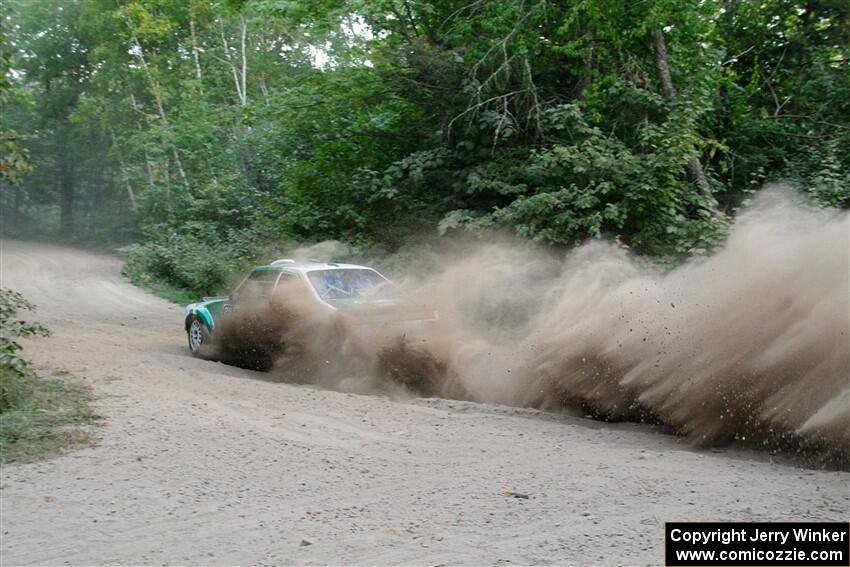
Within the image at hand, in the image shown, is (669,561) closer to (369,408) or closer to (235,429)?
(235,429)

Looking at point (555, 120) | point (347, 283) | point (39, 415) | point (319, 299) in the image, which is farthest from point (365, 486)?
point (555, 120)

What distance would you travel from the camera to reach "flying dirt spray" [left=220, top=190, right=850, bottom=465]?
7.62m

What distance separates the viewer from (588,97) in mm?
16375

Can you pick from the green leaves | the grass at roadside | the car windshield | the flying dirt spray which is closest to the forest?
the green leaves

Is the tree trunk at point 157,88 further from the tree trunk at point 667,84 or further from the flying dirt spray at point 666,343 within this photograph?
the flying dirt spray at point 666,343

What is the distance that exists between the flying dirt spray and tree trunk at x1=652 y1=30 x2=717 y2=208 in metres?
2.62

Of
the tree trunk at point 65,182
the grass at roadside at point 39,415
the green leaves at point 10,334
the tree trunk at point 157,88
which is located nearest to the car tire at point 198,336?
the grass at roadside at point 39,415

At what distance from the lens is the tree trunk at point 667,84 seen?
617 inches

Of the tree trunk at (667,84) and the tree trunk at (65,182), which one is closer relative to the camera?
the tree trunk at (667,84)

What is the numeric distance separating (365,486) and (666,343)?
155 inches

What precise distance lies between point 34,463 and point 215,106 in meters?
37.4

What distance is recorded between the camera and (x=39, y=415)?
8180 millimetres

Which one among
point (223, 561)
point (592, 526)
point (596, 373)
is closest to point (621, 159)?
point (596, 373)

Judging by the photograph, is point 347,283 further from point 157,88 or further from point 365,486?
point 157,88
